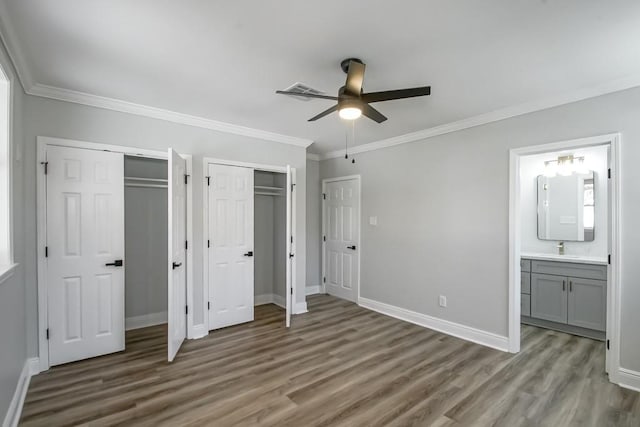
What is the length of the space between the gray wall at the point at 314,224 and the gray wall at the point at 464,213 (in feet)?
3.35


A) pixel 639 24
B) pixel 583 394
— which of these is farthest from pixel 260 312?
pixel 639 24

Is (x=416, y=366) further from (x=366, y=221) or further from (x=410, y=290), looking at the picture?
(x=366, y=221)

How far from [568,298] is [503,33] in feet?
11.4

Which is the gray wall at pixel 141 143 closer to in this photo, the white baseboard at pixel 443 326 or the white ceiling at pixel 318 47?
the white ceiling at pixel 318 47

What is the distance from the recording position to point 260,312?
4.62m

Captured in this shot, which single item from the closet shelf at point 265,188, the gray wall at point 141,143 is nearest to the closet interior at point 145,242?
the gray wall at point 141,143

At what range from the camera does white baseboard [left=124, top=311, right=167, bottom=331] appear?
156 inches

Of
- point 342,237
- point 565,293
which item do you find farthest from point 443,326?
point 342,237

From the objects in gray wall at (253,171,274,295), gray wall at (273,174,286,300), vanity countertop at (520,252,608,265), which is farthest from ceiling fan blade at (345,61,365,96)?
vanity countertop at (520,252,608,265)

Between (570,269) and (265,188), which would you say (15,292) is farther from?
(570,269)

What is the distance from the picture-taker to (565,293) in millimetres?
3889

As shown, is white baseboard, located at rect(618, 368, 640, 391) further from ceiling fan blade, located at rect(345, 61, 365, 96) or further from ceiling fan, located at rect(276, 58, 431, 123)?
ceiling fan blade, located at rect(345, 61, 365, 96)

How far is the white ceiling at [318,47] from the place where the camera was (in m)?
1.78

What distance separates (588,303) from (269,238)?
171 inches
